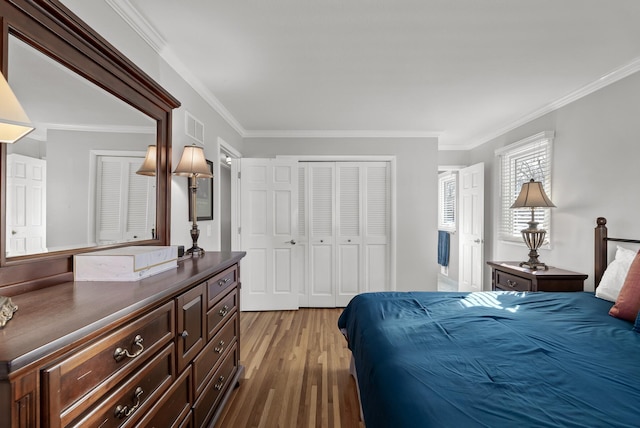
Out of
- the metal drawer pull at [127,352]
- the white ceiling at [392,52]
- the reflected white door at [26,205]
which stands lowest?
the metal drawer pull at [127,352]

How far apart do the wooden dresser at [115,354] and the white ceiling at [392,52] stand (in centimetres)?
152

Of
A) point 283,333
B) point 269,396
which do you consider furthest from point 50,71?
point 283,333

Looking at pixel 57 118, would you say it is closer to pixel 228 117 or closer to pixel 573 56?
pixel 228 117

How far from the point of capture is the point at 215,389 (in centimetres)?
187

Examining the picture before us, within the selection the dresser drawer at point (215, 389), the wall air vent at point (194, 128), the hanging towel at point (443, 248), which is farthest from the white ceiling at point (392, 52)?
the hanging towel at point (443, 248)

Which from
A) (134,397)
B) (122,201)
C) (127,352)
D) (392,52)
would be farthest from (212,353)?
(392,52)

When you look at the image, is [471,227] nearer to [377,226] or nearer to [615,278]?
[377,226]

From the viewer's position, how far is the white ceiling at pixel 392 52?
180cm

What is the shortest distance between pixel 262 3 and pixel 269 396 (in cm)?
256

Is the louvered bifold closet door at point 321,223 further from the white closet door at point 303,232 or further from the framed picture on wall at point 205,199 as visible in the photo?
the framed picture on wall at point 205,199

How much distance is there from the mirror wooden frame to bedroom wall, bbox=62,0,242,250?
18 centimetres

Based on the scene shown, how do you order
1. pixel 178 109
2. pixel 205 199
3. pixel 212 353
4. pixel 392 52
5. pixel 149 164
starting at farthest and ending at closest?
1. pixel 205 199
2. pixel 178 109
3. pixel 392 52
4. pixel 149 164
5. pixel 212 353

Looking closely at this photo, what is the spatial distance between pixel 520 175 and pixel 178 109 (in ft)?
12.8

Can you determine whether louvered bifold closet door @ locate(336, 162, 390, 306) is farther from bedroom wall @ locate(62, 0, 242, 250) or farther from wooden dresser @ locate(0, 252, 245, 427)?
wooden dresser @ locate(0, 252, 245, 427)
